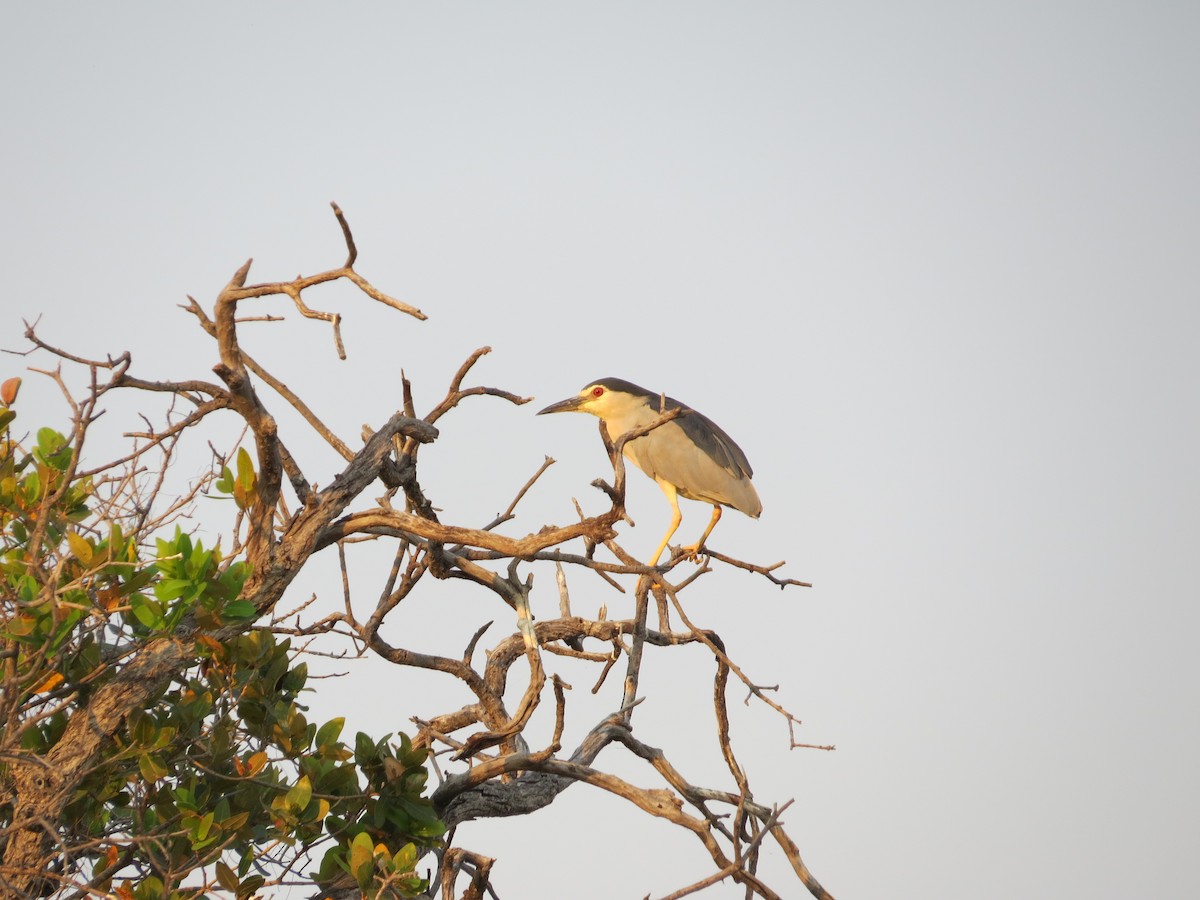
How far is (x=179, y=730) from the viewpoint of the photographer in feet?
9.05

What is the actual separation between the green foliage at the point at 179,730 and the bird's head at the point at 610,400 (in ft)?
15.8

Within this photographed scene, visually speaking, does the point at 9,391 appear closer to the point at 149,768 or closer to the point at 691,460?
the point at 149,768

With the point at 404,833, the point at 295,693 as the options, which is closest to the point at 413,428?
the point at 295,693

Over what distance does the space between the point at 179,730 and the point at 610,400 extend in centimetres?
518

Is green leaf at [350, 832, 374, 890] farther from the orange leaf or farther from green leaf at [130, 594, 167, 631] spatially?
the orange leaf

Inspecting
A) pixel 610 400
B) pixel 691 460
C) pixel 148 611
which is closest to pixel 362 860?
pixel 148 611

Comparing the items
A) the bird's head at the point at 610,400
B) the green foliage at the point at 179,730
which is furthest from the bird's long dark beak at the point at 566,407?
the green foliage at the point at 179,730

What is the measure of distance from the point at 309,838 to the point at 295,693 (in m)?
0.39

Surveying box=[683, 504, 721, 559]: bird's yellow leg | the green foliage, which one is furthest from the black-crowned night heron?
the green foliage

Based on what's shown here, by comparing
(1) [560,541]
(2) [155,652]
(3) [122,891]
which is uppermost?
(1) [560,541]

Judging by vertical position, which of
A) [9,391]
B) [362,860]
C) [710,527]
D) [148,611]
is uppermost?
[710,527]

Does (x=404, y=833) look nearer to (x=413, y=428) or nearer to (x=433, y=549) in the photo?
(x=433, y=549)

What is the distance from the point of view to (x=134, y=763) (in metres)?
2.75

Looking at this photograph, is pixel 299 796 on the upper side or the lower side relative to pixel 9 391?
lower
